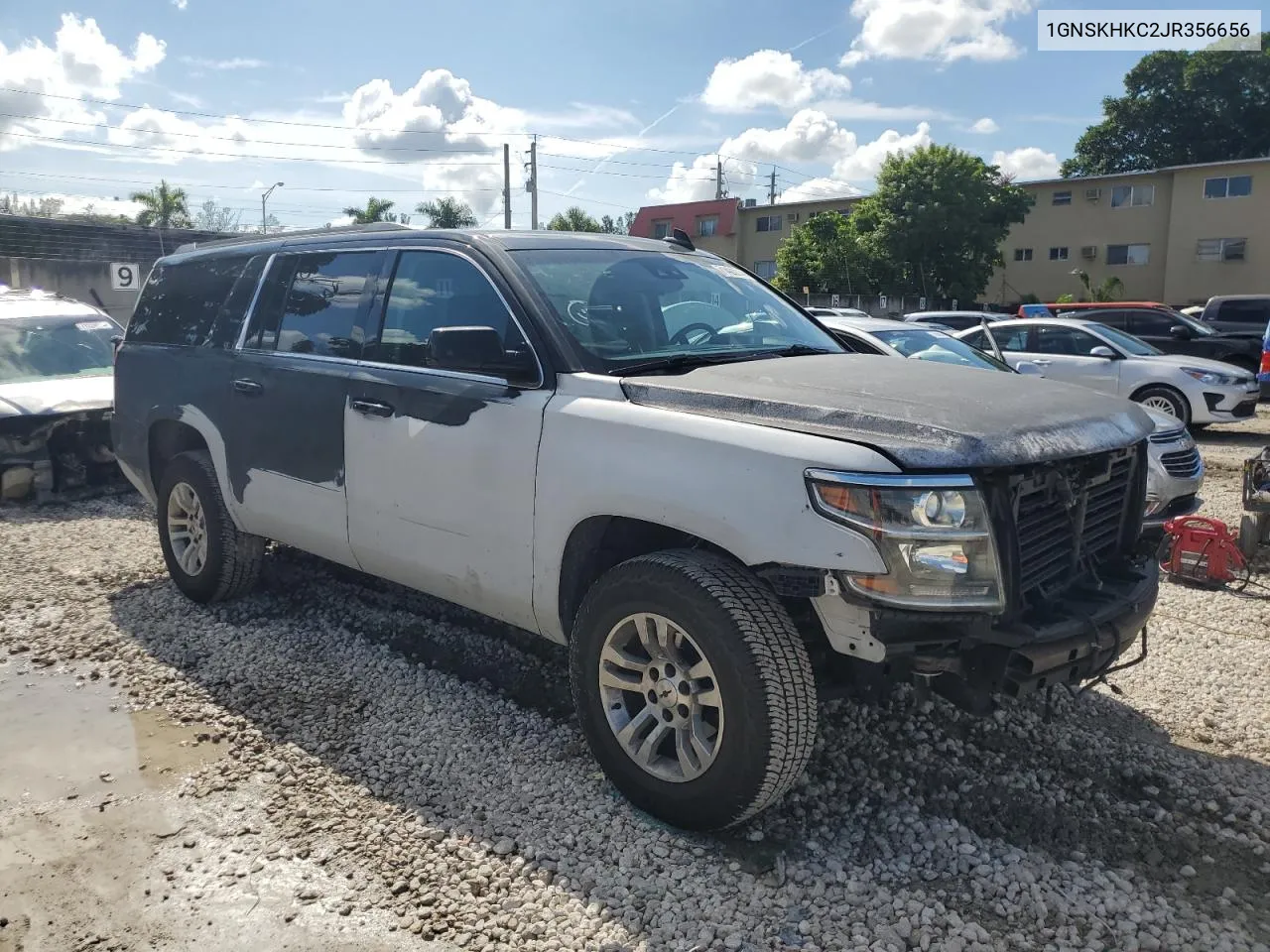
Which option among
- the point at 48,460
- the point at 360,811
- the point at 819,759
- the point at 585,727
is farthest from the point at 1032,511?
the point at 48,460

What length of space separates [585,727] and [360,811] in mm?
834

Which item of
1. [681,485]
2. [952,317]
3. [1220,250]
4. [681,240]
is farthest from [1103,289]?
[681,485]

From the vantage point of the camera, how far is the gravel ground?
2.75m

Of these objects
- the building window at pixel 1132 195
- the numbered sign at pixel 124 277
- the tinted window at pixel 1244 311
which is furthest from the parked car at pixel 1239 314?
the building window at pixel 1132 195

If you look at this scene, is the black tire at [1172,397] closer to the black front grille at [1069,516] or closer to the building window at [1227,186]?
the black front grille at [1069,516]

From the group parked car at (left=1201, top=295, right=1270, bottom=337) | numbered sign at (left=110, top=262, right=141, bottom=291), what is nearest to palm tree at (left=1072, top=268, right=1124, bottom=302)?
parked car at (left=1201, top=295, right=1270, bottom=337)

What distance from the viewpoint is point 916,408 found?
295 centimetres

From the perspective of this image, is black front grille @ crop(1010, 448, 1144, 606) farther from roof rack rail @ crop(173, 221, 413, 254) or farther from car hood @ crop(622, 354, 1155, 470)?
roof rack rail @ crop(173, 221, 413, 254)

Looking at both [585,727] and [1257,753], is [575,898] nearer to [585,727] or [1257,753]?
[585,727]

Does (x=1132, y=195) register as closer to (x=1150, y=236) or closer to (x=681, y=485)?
(x=1150, y=236)

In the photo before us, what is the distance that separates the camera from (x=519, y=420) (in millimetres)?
3500

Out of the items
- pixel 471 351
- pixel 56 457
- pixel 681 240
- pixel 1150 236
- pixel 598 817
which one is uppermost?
pixel 1150 236

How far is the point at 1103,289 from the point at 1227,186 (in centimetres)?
569

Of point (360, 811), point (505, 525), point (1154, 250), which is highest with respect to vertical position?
point (1154, 250)
